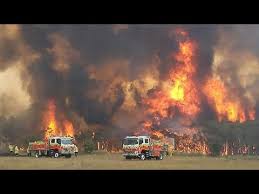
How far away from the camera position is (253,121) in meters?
22.0

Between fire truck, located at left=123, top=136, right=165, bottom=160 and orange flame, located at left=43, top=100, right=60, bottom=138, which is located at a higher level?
orange flame, located at left=43, top=100, right=60, bottom=138

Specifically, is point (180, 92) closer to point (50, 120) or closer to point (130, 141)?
point (130, 141)

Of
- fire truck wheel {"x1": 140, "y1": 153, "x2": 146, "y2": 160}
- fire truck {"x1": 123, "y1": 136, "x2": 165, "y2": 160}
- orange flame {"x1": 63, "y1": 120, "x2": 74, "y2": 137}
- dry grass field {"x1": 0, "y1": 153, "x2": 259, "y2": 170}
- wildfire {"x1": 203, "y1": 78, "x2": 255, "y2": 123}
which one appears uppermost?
wildfire {"x1": 203, "y1": 78, "x2": 255, "y2": 123}

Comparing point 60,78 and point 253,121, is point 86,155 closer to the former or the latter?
point 60,78

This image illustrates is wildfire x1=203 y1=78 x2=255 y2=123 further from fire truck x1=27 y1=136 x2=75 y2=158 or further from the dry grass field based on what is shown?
fire truck x1=27 y1=136 x2=75 y2=158

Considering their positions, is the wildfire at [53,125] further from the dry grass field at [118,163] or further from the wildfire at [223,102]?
the wildfire at [223,102]

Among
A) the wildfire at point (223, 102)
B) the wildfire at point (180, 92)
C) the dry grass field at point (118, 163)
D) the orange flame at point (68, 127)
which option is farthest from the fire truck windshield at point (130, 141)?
the wildfire at point (223, 102)

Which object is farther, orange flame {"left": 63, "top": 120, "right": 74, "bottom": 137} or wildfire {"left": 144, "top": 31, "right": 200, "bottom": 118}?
wildfire {"left": 144, "top": 31, "right": 200, "bottom": 118}

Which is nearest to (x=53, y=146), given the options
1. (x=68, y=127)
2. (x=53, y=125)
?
(x=53, y=125)

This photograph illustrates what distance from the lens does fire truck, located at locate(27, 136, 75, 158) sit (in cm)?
2242

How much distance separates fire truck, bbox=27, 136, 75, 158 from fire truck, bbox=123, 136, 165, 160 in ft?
7.36

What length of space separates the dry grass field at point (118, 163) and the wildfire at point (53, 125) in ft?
3.45

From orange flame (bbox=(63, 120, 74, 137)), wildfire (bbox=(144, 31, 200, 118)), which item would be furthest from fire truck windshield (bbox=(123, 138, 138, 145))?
orange flame (bbox=(63, 120, 74, 137))
